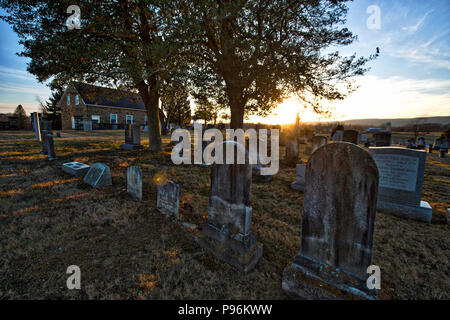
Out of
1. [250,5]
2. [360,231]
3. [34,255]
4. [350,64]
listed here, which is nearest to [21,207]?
[34,255]

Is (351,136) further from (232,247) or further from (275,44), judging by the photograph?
(232,247)

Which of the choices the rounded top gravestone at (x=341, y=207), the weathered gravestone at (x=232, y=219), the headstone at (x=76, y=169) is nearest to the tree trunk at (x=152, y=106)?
A: the headstone at (x=76, y=169)

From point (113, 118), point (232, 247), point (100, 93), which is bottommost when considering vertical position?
point (232, 247)

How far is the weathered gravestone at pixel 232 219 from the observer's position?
257 centimetres

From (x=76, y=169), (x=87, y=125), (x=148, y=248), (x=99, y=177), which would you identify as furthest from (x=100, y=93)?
(x=87, y=125)

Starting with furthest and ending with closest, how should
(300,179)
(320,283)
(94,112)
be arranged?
(94,112)
(300,179)
(320,283)

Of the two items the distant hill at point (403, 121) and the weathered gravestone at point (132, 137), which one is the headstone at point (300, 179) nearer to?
the weathered gravestone at point (132, 137)

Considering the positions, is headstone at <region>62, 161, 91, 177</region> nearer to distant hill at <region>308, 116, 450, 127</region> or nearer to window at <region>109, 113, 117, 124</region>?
window at <region>109, 113, 117, 124</region>

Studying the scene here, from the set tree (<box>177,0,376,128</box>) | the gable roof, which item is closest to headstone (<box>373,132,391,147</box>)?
tree (<box>177,0,376,128</box>)

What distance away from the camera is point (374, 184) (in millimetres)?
1838

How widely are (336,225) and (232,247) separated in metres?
1.43

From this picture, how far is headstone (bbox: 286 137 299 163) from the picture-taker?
8925 mm

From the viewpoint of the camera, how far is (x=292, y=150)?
9.15 m

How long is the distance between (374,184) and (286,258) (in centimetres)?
167
